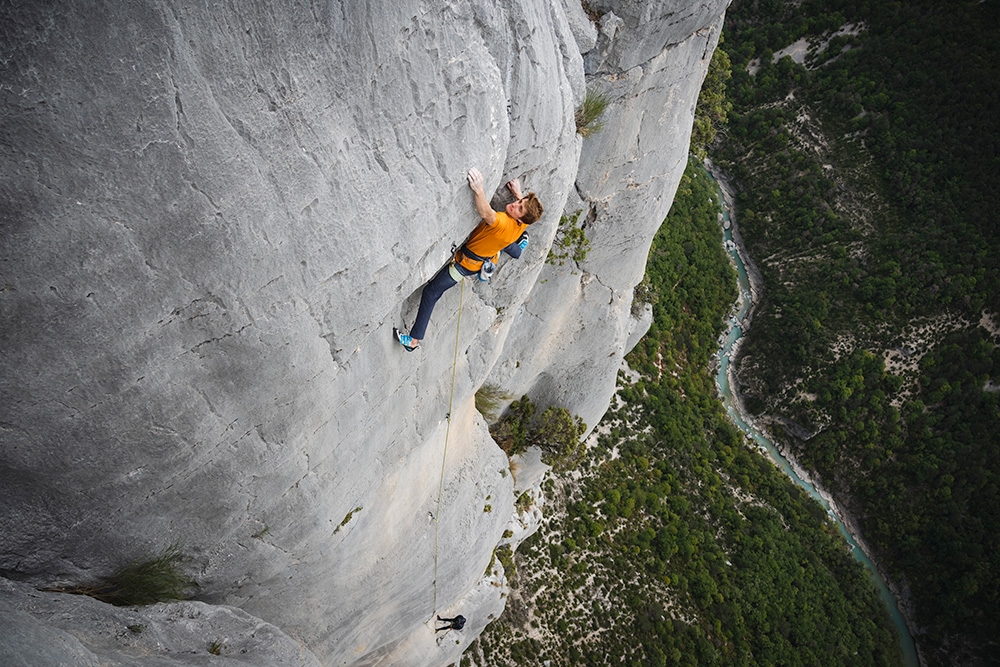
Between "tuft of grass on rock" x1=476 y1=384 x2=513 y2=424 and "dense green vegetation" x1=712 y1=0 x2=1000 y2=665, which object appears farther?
"dense green vegetation" x1=712 y1=0 x2=1000 y2=665

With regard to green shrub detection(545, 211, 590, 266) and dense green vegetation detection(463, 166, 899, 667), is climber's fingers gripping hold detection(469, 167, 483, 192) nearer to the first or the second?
green shrub detection(545, 211, 590, 266)

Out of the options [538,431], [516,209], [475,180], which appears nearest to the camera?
[475,180]

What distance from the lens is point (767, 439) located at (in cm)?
3216

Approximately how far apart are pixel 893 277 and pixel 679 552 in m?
21.2

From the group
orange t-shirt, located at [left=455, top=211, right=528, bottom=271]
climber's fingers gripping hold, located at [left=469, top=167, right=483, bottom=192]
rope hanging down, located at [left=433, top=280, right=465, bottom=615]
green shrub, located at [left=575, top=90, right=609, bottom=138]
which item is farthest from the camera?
green shrub, located at [left=575, top=90, right=609, bottom=138]

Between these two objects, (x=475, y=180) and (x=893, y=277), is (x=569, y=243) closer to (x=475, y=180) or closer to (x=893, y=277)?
(x=475, y=180)

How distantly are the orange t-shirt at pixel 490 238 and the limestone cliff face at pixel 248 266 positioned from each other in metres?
0.31

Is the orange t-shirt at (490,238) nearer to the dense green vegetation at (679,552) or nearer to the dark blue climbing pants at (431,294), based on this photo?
the dark blue climbing pants at (431,294)

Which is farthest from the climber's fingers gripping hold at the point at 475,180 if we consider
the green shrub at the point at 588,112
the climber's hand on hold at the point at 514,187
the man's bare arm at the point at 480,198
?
the green shrub at the point at 588,112

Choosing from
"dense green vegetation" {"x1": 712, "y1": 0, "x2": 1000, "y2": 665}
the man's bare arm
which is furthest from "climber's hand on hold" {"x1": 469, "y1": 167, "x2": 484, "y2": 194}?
"dense green vegetation" {"x1": 712, "y1": 0, "x2": 1000, "y2": 665}

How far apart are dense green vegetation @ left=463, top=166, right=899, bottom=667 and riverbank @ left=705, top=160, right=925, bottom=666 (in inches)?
98.5

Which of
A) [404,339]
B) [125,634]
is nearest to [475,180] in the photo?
[404,339]

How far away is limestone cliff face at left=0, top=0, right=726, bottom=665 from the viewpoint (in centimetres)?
391

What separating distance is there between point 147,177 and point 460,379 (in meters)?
5.92
